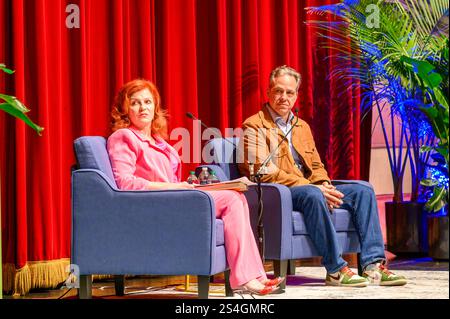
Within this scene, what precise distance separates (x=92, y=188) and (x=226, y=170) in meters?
1.04

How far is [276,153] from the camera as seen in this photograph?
430 centimetres

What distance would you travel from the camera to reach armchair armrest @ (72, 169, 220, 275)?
3336mm

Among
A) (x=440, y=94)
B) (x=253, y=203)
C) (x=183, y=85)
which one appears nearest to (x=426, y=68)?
(x=440, y=94)

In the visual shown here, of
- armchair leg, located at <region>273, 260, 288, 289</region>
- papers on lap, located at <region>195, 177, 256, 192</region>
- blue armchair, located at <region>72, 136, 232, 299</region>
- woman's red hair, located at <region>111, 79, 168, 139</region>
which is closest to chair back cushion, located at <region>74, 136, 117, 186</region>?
blue armchair, located at <region>72, 136, 232, 299</region>

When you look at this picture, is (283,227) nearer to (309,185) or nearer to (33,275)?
(309,185)

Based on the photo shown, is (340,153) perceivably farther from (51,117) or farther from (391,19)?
(51,117)

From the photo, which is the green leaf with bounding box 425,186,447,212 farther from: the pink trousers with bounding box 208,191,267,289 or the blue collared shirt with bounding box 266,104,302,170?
the blue collared shirt with bounding box 266,104,302,170

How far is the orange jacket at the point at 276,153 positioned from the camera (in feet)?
13.7

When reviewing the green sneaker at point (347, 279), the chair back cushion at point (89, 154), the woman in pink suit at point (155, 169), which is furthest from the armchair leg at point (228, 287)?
the chair back cushion at point (89, 154)

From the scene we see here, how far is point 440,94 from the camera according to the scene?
2123mm

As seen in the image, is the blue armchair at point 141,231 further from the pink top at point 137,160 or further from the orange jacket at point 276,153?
the orange jacket at point 276,153

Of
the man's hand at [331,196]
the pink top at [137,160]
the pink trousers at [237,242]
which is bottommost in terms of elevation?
the pink trousers at [237,242]

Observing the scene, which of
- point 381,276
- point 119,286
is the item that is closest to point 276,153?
point 381,276

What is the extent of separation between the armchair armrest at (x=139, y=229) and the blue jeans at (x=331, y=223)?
79 centimetres
